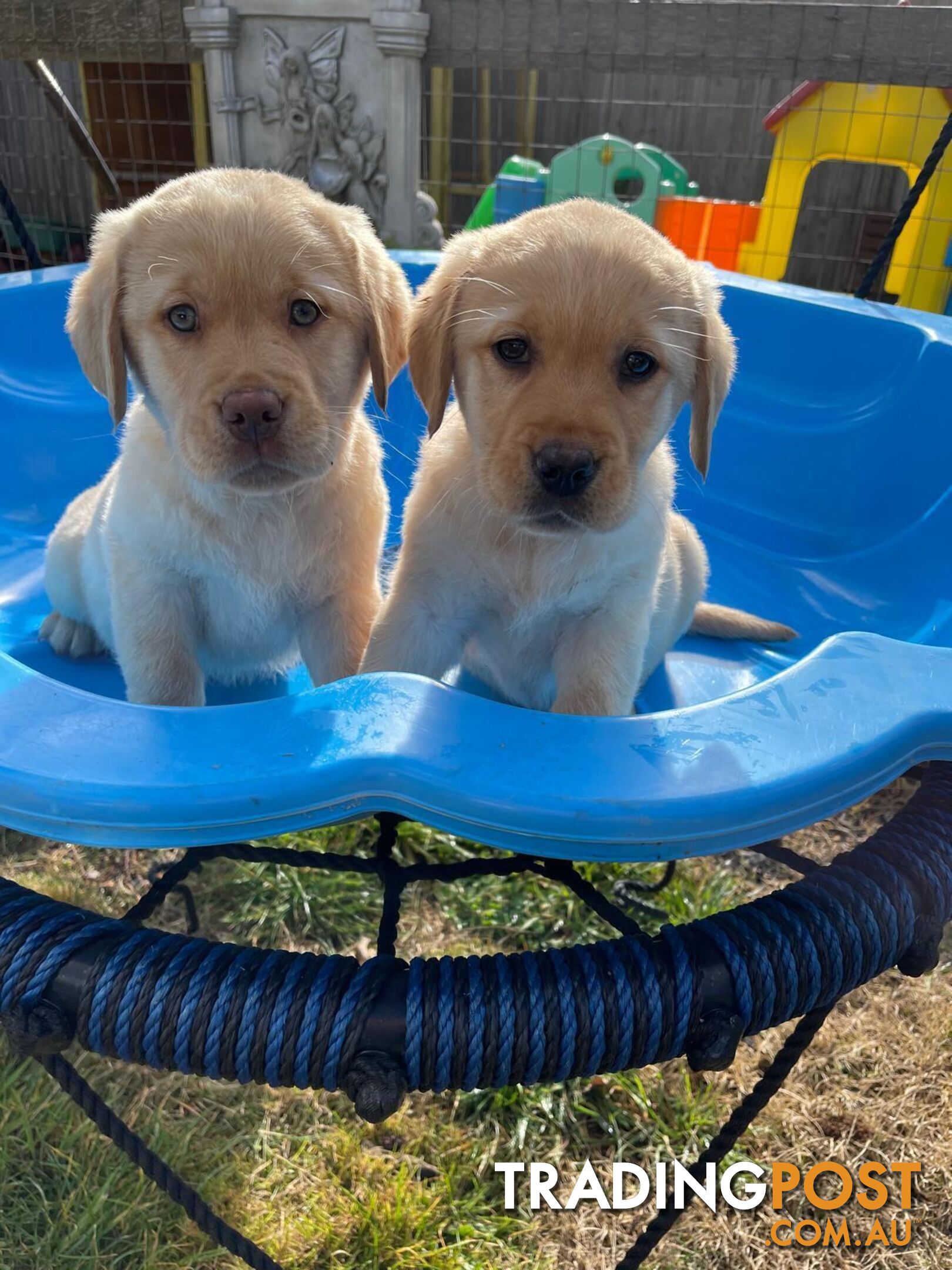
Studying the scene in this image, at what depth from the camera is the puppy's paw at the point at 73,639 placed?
2.73 metres

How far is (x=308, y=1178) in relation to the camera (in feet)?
6.93

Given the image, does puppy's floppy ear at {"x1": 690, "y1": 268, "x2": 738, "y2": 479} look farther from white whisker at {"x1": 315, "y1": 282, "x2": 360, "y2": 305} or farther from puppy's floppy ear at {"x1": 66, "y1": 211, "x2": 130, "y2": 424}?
puppy's floppy ear at {"x1": 66, "y1": 211, "x2": 130, "y2": 424}

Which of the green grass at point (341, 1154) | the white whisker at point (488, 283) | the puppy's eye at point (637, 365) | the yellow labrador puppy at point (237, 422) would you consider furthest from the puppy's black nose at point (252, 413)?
the green grass at point (341, 1154)

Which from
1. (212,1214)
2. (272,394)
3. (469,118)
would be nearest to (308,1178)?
(212,1214)

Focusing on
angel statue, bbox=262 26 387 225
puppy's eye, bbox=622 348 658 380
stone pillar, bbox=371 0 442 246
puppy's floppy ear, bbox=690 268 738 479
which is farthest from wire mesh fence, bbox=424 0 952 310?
puppy's eye, bbox=622 348 658 380

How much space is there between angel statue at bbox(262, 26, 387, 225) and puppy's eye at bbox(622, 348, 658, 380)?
4.66 meters

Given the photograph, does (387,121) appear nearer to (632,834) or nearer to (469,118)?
(469,118)

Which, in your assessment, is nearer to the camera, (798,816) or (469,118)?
(798,816)

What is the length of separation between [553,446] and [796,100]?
4.96 m

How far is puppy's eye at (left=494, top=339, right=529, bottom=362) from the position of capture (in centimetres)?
183

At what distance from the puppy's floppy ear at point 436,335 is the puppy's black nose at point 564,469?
0.39m

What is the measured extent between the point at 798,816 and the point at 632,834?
246 millimetres

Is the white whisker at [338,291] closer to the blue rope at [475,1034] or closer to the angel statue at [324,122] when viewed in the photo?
the blue rope at [475,1034]

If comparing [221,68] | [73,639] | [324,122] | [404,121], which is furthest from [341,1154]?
[221,68]
